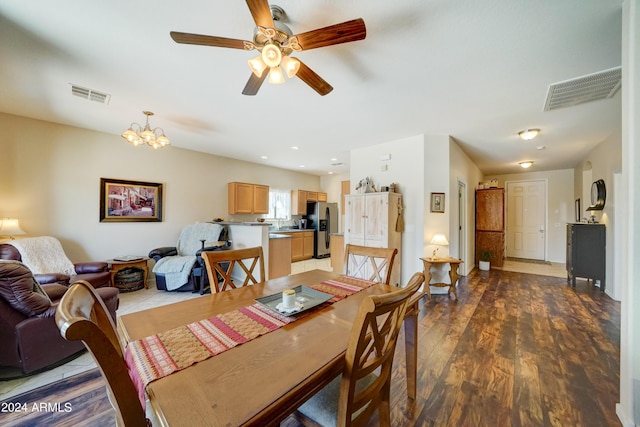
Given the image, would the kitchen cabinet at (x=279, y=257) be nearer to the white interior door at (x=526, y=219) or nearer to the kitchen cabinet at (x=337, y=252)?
the kitchen cabinet at (x=337, y=252)

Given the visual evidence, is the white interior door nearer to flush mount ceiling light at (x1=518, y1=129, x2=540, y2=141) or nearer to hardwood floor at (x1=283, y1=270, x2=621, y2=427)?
Answer: hardwood floor at (x1=283, y1=270, x2=621, y2=427)

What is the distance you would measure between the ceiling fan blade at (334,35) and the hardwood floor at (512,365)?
2.41 meters

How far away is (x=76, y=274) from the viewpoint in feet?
10.8

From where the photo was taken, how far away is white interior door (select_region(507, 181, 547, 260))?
6668 mm

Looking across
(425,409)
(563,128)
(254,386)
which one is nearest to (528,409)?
(425,409)

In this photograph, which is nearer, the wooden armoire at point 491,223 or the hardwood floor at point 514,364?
the hardwood floor at point 514,364

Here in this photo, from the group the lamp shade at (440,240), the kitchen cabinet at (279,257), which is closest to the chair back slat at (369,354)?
the lamp shade at (440,240)

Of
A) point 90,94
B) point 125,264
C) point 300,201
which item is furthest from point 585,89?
point 125,264

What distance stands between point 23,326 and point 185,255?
2635 millimetres

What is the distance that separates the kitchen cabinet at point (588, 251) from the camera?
156 inches

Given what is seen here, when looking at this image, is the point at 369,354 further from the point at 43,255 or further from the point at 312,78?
the point at 43,255

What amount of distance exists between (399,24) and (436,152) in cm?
268

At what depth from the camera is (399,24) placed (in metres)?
1.67

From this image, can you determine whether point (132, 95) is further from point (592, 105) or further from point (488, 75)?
point (592, 105)
